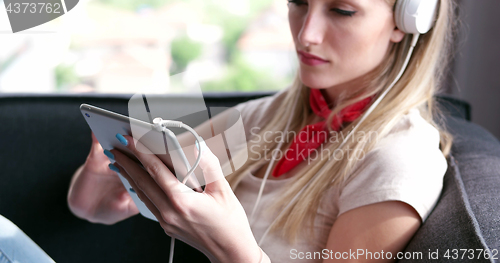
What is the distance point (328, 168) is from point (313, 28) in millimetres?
281

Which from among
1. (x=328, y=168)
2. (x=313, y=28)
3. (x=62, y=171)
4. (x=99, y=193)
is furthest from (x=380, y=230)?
(x=62, y=171)

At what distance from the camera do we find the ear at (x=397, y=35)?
0.80 meters

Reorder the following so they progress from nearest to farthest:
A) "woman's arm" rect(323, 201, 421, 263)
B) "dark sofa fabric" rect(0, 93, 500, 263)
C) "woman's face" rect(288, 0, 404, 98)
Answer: "woman's arm" rect(323, 201, 421, 263), "woman's face" rect(288, 0, 404, 98), "dark sofa fabric" rect(0, 93, 500, 263)

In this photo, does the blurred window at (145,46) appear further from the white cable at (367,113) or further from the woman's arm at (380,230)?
the woman's arm at (380,230)

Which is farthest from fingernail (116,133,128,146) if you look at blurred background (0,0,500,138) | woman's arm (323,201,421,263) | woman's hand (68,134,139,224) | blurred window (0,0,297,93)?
blurred window (0,0,297,93)

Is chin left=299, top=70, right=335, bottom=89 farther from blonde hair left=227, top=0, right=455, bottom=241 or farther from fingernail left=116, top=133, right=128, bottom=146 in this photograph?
fingernail left=116, top=133, right=128, bottom=146

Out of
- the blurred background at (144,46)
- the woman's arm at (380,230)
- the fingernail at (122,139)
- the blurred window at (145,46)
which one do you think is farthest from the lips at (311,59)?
the blurred window at (145,46)

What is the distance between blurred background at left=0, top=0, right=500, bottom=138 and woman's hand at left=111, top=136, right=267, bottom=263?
1976 millimetres

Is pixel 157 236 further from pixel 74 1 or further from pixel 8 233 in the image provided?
pixel 74 1

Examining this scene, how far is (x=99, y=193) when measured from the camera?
87cm

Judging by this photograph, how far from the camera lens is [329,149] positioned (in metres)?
0.83

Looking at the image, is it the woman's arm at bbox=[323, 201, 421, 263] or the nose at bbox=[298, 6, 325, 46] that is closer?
the woman's arm at bbox=[323, 201, 421, 263]

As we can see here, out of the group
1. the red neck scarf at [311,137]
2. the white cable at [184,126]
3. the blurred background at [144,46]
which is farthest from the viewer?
the blurred background at [144,46]

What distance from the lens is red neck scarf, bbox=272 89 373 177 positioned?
857 mm
